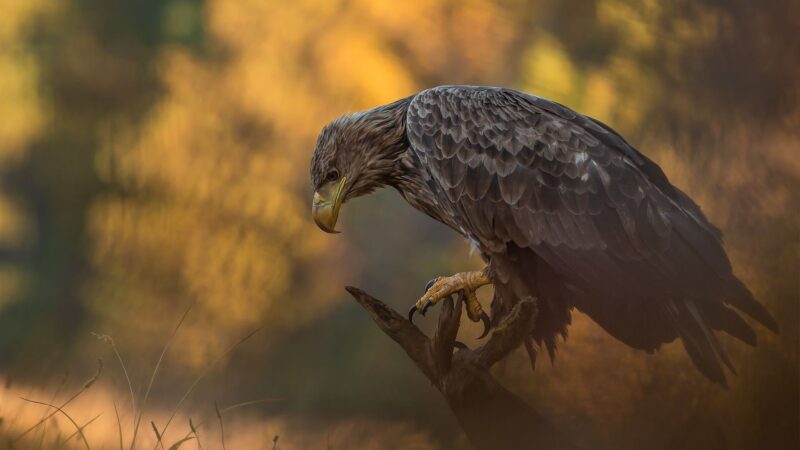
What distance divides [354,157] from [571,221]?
0.59m

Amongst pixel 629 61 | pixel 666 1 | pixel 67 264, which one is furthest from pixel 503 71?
pixel 67 264

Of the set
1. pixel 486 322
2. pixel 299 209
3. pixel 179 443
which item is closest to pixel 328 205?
pixel 299 209

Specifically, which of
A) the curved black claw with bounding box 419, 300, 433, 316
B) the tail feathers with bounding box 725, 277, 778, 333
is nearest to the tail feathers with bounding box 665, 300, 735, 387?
the tail feathers with bounding box 725, 277, 778, 333

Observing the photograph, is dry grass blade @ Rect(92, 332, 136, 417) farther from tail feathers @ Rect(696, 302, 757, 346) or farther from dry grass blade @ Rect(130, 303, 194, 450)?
tail feathers @ Rect(696, 302, 757, 346)

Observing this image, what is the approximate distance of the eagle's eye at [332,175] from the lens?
2229 mm

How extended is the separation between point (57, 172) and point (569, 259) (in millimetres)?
1443

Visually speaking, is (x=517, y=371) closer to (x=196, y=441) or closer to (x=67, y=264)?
(x=196, y=441)

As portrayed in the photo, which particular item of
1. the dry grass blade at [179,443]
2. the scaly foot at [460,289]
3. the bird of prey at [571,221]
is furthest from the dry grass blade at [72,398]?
the bird of prey at [571,221]

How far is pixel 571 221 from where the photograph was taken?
204 cm

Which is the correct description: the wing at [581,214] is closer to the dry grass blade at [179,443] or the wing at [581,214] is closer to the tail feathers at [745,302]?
the tail feathers at [745,302]

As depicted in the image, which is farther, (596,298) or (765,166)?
(765,166)

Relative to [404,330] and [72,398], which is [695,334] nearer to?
[404,330]

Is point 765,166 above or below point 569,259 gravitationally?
above

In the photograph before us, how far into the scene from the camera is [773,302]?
2.40 meters
